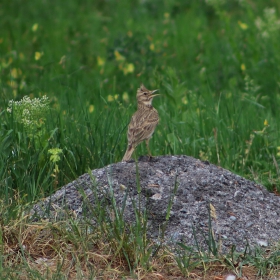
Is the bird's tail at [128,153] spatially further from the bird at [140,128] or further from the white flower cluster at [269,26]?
the white flower cluster at [269,26]

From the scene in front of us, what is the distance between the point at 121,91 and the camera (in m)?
10.3

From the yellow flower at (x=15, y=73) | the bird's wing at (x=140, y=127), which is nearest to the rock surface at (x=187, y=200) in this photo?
the bird's wing at (x=140, y=127)

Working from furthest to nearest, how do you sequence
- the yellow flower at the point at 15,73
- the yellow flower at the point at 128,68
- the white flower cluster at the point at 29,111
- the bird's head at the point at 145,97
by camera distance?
the yellow flower at the point at 128,68, the yellow flower at the point at 15,73, the bird's head at the point at 145,97, the white flower cluster at the point at 29,111

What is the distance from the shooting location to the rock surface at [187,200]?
5.40m

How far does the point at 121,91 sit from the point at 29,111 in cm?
405

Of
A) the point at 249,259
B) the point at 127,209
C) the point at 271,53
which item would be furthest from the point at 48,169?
the point at 271,53

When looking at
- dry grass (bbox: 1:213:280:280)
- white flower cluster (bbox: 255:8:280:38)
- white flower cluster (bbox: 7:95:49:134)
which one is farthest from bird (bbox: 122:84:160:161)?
white flower cluster (bbox: 255:8:280:38)

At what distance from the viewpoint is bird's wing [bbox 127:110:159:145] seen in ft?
21.0

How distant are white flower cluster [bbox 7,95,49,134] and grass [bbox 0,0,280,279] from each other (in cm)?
2

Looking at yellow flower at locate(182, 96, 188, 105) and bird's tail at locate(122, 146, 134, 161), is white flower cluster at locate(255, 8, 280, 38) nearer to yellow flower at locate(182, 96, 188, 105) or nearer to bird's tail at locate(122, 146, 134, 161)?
yellow flower at locate(182, 96, 188, 105)

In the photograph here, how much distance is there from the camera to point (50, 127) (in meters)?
6.89

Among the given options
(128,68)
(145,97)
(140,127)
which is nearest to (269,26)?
(128,68)

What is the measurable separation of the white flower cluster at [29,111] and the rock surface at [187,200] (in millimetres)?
769

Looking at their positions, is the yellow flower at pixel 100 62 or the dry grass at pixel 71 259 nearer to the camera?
the dry grass at pixel 71 259
